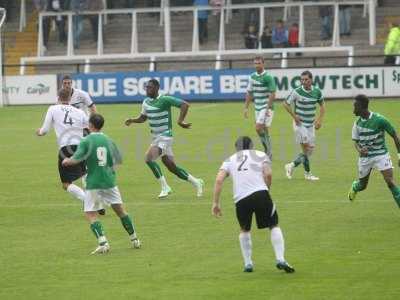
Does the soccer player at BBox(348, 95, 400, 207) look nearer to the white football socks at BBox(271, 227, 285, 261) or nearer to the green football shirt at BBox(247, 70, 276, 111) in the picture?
the white football socks at BBox(271, 227, 285, 261)

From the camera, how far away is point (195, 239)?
1764 centimetres

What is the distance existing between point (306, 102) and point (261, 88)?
9.60 ft

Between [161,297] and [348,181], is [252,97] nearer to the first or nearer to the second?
[348,181]

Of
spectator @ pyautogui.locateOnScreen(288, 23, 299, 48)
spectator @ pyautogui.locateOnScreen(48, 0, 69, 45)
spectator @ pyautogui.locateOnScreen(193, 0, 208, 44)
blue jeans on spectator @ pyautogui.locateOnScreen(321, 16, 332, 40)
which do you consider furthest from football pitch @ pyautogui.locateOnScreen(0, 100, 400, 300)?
spectator @ pyautogui.locateOnScreen(48, 0, 69, 45)

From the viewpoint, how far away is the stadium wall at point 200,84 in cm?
4044

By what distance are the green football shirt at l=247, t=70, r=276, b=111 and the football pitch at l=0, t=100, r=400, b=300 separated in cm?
153

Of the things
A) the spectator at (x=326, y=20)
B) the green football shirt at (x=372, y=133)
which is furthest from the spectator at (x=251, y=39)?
the green football shirt at (x=372, y=133)

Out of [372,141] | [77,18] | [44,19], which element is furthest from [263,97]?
[44,19]

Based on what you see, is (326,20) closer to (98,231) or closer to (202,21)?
(202,21)

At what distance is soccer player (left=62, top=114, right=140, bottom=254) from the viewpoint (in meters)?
16.4

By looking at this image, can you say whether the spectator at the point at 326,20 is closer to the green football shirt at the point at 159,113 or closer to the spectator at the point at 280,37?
the spectator at the point at 280,37

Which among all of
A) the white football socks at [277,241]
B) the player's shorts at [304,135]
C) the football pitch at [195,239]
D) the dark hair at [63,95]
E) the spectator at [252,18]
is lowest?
the football pitch at [195,239]

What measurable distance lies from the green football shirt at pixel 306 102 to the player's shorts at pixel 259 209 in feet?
32.0

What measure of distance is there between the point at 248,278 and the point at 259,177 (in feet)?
4.24
